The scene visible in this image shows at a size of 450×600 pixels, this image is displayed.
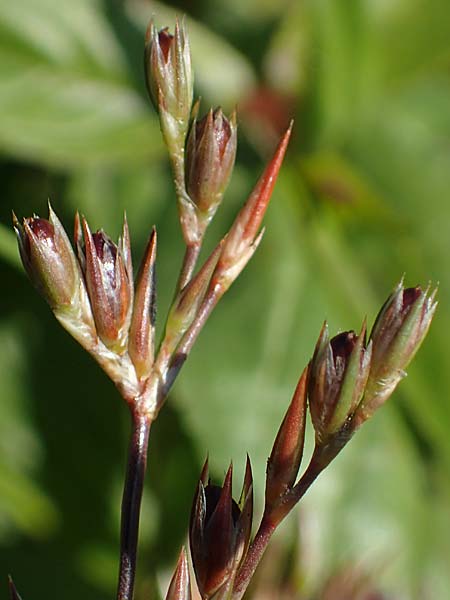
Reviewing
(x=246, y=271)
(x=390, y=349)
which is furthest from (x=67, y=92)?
(x=390, y=349)

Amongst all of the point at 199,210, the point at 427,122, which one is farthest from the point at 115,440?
the point at 199,210

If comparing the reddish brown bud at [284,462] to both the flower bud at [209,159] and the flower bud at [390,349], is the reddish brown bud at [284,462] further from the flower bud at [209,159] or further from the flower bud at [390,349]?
the flower bud at [209,159]

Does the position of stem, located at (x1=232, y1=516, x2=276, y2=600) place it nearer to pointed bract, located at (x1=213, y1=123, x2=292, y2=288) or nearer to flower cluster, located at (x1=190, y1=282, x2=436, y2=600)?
flower cluster, located at (x1=190, y1=282, x2=436, y2=600)

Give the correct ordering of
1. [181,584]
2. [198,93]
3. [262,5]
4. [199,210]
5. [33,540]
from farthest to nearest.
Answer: [262,5]
[198,93]
[33,540]
[199,210]
[181,584]

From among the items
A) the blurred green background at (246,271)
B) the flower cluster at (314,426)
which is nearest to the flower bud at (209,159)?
the flower cluster at (314,426)

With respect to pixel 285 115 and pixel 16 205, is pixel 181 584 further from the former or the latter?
pixel 285 115

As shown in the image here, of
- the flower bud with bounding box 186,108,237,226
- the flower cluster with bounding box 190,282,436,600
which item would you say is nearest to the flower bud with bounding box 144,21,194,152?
the flower bud with bounding box 186,108,237,226
